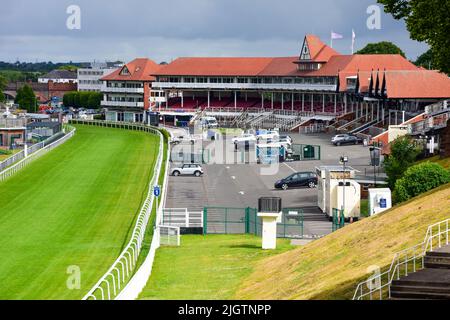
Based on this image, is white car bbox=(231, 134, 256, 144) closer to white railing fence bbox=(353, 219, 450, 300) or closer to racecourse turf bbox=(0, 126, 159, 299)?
racecourse turf bbox=(0, 126, 159, 299)

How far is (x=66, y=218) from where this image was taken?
4781 centimetres

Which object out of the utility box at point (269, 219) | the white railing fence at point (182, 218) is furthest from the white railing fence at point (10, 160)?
the utility box at point (269, 219)

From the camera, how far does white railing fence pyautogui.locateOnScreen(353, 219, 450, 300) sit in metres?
21.2

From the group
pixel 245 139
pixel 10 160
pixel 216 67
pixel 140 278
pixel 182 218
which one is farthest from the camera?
pixel 216 67

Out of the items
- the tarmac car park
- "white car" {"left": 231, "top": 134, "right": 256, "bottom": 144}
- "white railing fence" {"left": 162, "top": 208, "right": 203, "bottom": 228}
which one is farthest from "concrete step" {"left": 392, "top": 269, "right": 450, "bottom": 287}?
"white car" {"left": 231, "top": 134, "right": 256, "bottom": 144}

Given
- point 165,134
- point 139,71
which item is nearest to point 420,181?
point 165,134

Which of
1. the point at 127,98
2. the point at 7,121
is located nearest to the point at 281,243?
the point at 7,121

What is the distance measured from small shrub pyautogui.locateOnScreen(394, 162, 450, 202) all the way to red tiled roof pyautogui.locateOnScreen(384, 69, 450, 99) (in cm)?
4202

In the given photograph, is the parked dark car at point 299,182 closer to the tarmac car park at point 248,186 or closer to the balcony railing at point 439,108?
the tarmac car park at point 248,186

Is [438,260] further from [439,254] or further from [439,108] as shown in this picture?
[439,108]

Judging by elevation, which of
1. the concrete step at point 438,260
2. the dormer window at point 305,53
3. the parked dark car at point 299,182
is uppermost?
the dormer window at point 305,53

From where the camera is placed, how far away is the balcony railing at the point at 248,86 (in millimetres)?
122019

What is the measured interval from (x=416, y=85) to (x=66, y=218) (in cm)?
4746

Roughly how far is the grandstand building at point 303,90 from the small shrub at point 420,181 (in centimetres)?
3817
